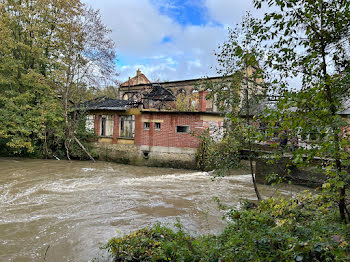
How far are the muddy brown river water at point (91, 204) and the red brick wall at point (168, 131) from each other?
2.28 m

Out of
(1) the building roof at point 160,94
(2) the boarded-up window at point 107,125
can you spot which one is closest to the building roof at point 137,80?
(1) the building roof at point 160,94

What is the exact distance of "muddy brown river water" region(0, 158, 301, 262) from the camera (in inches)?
214

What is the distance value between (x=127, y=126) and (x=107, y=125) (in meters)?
2.04

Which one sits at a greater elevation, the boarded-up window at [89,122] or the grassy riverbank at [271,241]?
the boarded-up window at [89,122]

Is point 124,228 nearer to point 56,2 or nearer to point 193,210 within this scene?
point 193,210

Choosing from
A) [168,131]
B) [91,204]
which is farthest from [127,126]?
[91,204]

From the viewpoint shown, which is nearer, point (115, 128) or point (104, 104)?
point (115, 128)

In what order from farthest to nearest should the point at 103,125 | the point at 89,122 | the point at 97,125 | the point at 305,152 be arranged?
the point at 89,122
the point at 97,125
the point at 103,125
the point at 305,152

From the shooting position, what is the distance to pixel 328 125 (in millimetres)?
2385

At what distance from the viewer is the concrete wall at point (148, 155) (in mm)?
15762

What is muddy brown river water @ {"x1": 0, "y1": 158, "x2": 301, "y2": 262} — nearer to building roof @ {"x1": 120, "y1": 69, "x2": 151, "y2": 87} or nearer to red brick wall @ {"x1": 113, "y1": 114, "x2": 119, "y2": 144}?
red brick wall @ {"x1": 113, "y1": 114, "x2": 119, "y2": 144}

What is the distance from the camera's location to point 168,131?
16.4 meters

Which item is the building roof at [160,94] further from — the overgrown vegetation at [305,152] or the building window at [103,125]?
the overgrown vegetation at [305,152]

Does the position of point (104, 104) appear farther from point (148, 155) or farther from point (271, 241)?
point (271, 241)
